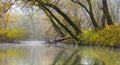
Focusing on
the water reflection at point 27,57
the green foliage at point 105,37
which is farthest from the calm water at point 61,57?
the green foliage at point 105,37

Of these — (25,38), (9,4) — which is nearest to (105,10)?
(9,4)

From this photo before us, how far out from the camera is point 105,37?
80.3 feet

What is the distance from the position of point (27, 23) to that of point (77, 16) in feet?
193

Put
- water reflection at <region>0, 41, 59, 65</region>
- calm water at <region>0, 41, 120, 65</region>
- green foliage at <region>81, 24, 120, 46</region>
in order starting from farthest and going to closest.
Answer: green foliage at <region>81, 24, 120, 46</region>, water reflection at <region>0, 41, 59, 65</region>, calm water at <region>0, 41, 120, 65</region>

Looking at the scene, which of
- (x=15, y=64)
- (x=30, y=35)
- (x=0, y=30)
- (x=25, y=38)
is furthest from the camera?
(x=30, y=35)

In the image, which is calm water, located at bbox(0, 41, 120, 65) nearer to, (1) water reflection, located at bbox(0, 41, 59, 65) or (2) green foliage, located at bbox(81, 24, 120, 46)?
(1) water reflection, located at bbox(0, 41, 59, 65)

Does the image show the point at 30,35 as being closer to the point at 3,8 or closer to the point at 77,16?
the point at 77,16

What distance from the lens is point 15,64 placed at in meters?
10.9

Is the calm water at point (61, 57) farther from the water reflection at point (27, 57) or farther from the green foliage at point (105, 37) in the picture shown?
the green foliage at point (105, 37)

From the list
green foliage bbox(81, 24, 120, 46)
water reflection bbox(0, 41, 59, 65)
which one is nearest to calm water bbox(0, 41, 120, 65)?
water reflection bbox(0, 41, 59, 65)

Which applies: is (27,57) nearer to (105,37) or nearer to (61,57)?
(61,57)

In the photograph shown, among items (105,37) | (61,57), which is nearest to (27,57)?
(61,57)

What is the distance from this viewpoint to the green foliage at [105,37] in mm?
22888

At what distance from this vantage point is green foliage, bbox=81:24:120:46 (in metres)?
22.9
